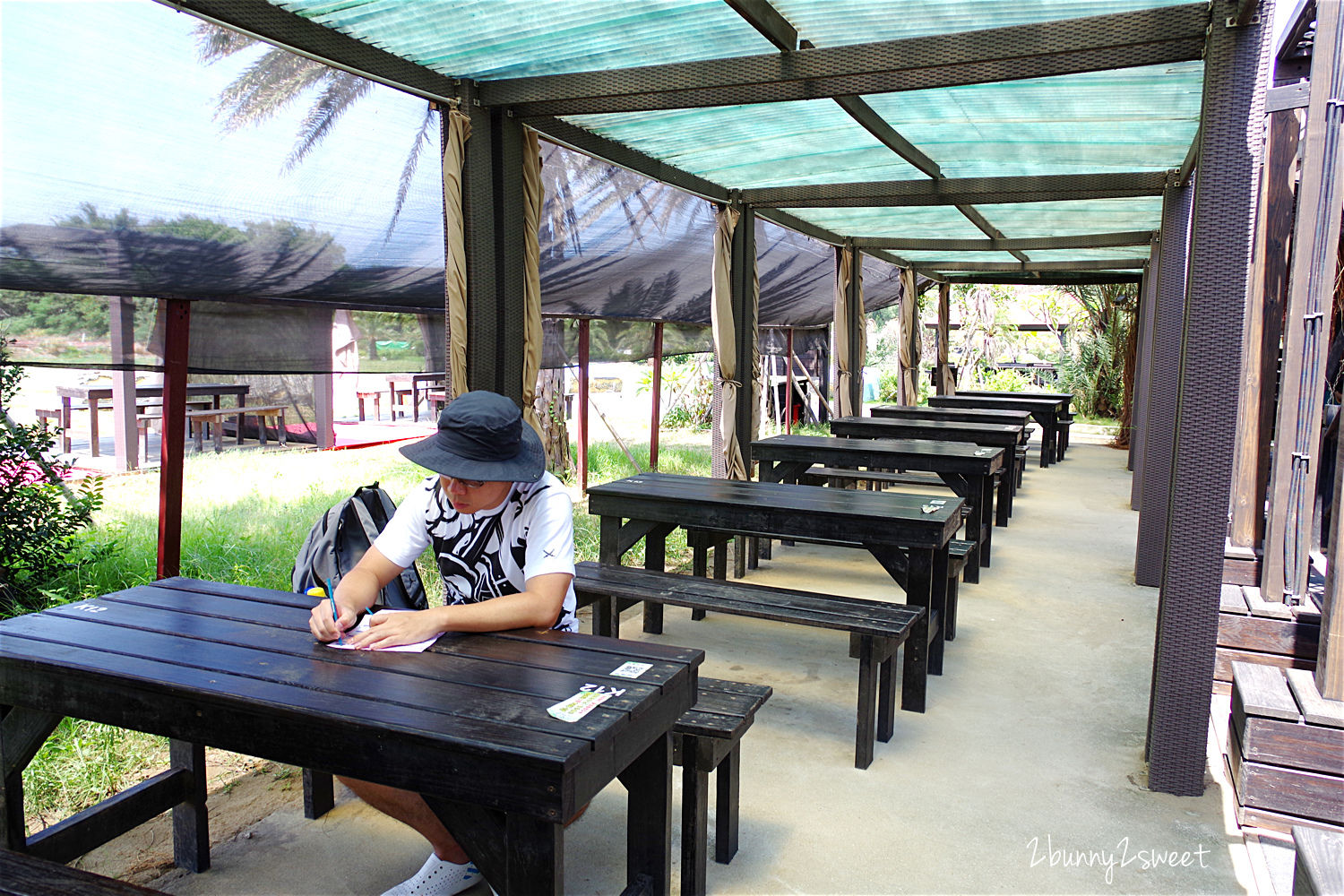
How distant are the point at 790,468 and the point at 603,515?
7.35 ft

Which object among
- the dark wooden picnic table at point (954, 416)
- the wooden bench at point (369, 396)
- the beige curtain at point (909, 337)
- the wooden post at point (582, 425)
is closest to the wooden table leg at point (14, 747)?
the wooden post at point (582, 425)

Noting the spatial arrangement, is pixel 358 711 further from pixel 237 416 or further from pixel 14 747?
pixel 237 416

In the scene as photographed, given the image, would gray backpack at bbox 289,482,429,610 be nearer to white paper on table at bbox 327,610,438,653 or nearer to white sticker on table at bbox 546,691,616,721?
white paper on table at bbox 327,610,438,653

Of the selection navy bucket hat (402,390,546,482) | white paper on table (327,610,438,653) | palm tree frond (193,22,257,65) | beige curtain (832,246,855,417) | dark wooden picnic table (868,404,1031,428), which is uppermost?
palm tree frond (193,22,257,65)

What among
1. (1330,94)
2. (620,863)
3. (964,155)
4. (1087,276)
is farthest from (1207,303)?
(1087,276)

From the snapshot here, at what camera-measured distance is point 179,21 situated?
10.1 feet

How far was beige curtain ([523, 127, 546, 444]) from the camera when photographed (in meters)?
4.41

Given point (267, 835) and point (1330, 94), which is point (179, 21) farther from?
point (1330, 94)

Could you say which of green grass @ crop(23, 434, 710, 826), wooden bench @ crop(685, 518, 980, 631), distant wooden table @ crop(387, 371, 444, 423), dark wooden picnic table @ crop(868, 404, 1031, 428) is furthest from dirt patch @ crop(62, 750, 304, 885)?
distant wooden table @ crop(387, 371, 444, 423)

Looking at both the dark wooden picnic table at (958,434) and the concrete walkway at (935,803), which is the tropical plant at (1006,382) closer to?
the dark wooden picnic table at (958,434)

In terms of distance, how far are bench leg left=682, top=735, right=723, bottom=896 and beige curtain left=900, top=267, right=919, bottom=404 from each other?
10442 mm

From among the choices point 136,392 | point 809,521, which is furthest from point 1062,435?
point 136,392

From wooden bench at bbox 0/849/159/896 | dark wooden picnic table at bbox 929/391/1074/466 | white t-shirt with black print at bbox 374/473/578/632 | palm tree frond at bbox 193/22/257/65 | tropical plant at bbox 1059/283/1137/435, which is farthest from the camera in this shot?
tropical plant at bbox 1059/283/1137/435

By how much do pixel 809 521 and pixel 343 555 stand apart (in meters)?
2.08
